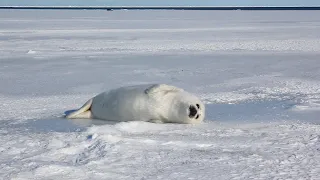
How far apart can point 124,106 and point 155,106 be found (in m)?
0.30

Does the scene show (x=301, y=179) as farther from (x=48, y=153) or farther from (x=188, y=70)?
(x=188, y=70)

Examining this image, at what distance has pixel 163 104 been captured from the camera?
4.56 metres

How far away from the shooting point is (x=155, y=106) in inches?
→ 179

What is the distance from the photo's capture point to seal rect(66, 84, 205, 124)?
450cm

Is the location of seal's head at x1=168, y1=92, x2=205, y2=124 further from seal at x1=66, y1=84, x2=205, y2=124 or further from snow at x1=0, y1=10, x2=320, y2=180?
snow at x1=0, y1=10, x2=320, y2=180

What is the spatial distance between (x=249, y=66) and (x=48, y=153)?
6.38 meters

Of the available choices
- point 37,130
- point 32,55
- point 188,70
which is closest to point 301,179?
point 37,130

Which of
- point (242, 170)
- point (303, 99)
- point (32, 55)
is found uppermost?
point (242, 170)

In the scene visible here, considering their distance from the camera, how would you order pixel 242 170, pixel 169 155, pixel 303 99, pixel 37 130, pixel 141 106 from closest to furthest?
1. pixel 242 170
2. pixel 169 155
3. pixel 37 130
4. pixel 141 106
5. pixel 303 99

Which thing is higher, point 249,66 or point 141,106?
point 141,106

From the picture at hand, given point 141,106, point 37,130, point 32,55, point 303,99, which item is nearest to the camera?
point 37,130

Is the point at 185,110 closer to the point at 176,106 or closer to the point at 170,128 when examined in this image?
the point at 176,106

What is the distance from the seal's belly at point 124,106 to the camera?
4594mm

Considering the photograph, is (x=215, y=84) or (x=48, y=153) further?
(x=215, y=84)
